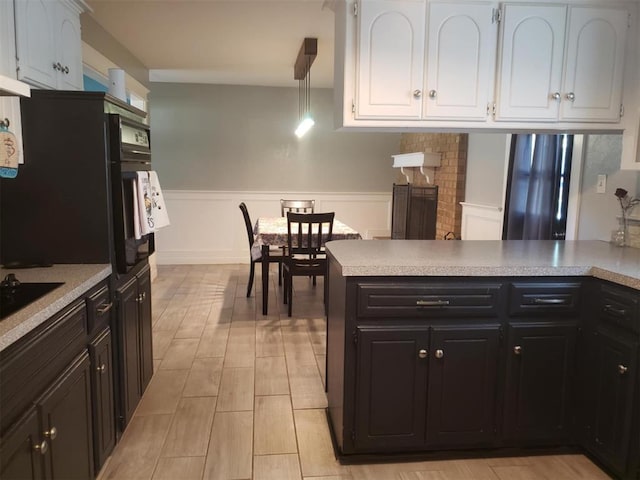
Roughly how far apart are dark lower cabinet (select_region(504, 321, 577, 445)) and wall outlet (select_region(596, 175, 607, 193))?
1.13 meters

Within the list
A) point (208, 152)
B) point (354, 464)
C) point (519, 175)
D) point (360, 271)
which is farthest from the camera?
point (208, 152)

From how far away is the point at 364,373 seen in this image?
6.87 ft

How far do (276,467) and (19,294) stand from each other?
127 centimetres

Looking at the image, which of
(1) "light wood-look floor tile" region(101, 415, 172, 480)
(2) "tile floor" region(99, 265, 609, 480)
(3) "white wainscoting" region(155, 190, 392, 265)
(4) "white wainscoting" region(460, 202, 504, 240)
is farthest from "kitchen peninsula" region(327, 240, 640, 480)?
(3) "white wainscoting" region(155, 190, 392, 265)

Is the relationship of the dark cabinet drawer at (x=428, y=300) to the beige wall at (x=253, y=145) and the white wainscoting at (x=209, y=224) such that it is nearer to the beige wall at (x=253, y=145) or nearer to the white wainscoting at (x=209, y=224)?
the white wainscoting at (x=209, y=224)

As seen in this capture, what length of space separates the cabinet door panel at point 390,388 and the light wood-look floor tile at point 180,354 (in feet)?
5.02

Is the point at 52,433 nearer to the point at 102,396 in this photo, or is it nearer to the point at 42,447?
the point at 42,447

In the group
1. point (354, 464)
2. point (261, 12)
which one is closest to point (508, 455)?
point (354, 464)

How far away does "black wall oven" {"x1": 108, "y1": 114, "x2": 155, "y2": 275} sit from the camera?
2.11 meters

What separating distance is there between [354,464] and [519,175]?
279cm

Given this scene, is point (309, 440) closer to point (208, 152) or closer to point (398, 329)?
point (398, 329)

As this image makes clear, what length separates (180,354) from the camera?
3.41 meters

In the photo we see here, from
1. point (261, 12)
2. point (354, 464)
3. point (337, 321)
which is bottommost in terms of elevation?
point (354, 464)

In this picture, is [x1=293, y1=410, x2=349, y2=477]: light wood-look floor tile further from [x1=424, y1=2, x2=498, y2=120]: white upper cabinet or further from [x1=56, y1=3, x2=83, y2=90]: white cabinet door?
[x1=56, y1=3, x2=83, y2=90]: white cabinet door
